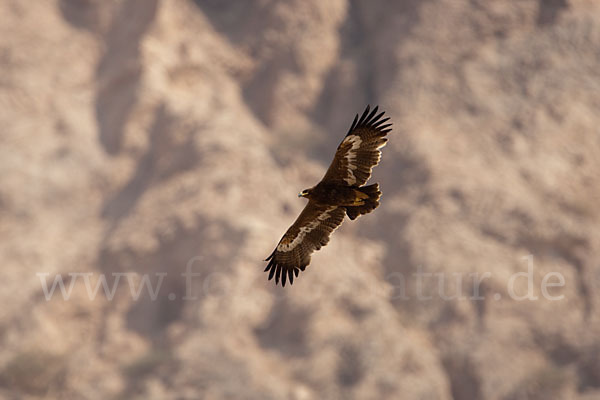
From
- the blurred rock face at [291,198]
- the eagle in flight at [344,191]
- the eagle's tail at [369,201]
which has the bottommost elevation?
the eagle's tail at [369,201]

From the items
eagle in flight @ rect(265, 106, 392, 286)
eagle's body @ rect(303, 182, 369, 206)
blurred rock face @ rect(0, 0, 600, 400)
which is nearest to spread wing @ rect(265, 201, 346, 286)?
eagle in flight @ rect(265, 106, 392, 286)

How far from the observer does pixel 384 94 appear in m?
32.5

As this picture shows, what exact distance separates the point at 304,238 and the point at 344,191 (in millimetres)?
1290

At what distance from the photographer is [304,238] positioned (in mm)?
11070

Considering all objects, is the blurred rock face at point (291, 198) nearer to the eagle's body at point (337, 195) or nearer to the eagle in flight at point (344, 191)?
the eagle in flight at point (344, 191)

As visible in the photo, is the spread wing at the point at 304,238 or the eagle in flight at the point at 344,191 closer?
the eagle in flight at the point at 344,191

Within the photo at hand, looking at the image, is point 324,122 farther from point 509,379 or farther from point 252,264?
point 509,379

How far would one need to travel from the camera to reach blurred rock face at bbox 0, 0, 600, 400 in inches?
1025

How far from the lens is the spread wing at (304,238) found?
35.3ft

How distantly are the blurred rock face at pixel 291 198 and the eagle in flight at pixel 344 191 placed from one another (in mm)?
14706

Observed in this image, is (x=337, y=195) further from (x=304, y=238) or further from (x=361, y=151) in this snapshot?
(x=304, y=238)

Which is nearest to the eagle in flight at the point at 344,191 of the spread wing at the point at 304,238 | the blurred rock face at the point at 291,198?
the spread wing at the point at 304,238

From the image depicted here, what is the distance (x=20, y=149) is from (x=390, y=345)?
16428mm

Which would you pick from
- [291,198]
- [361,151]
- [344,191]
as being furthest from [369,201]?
[291,198]
